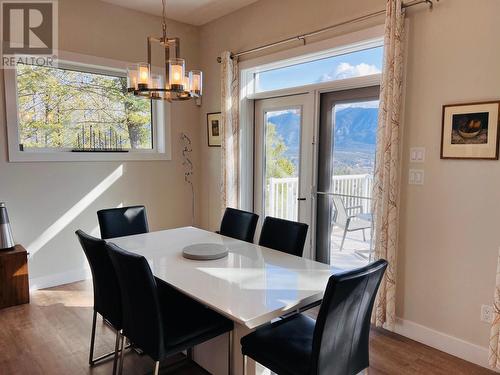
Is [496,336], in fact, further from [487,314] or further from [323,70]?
[323,70]

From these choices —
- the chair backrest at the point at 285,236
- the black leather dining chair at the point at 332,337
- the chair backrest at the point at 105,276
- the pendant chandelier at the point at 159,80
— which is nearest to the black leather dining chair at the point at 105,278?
the chair backrest at the point at 105,276

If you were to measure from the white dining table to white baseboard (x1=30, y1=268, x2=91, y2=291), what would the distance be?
60.6 inches

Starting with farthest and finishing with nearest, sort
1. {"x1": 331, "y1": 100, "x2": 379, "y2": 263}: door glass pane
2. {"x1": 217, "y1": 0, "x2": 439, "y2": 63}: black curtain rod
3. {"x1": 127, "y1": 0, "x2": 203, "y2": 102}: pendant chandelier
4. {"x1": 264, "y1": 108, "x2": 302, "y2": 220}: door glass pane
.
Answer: {"x1": 264, "y1": 108, "x2": 302, "y2": 220}: door glass pane → {"x1": 331, "y1": 100, "x2": 379, "y2": 263}: door glass pane → {"x1": 217, "y1": 0, "x2": 439, "y2": 63}: black curtain rod → {"x1": 127, "y1": 0, "x2": 203, "y2": 102}: pendant chandelier

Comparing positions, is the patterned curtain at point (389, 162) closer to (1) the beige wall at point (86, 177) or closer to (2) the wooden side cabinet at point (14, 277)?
(1) the beige wall at point (86, 177)

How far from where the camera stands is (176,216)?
4.81m

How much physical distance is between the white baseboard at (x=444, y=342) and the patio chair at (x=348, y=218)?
808 millimetres

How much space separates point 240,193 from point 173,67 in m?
2.19

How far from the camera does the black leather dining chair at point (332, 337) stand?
1516 mm

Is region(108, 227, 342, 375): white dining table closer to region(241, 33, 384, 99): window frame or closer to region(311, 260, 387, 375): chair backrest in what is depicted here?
region(311, 260, 387, 375): chair backrest

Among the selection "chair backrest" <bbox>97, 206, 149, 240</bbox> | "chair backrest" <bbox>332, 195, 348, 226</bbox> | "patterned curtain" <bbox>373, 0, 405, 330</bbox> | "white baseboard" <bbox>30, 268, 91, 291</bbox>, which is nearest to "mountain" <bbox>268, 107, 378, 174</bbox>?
"chair backrest" <bbox>332, 195, 348, 226</bbox>

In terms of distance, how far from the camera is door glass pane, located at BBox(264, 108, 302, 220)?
12.7 ft

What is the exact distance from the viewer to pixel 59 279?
388cm

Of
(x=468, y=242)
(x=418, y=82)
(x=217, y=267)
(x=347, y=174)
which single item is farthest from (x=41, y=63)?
(x=468, y=242)

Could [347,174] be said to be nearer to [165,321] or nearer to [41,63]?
[165,321]
